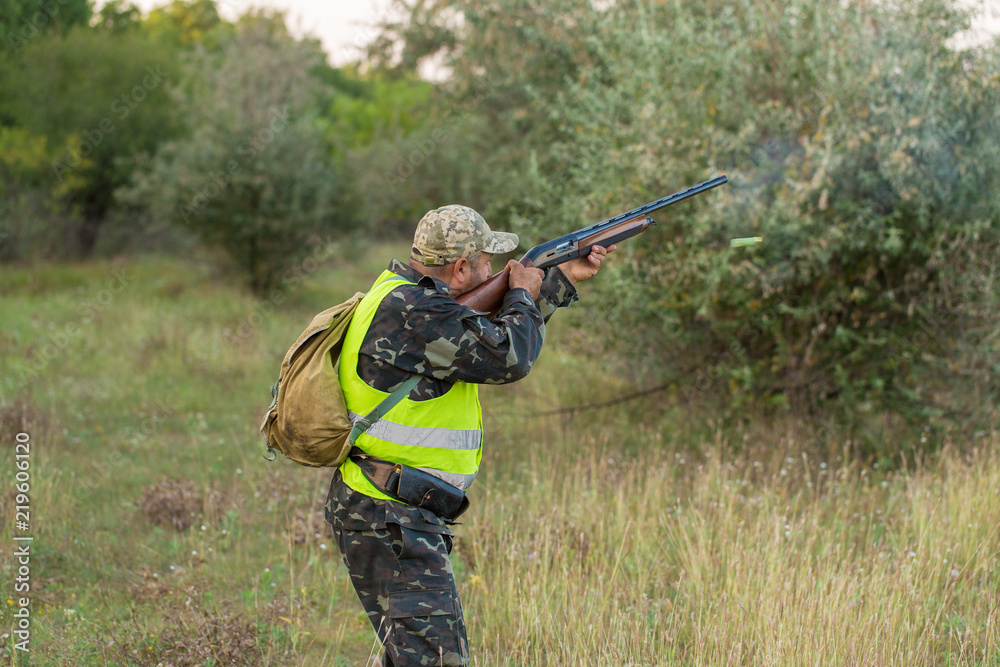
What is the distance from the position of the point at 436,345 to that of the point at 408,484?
0.47 metres

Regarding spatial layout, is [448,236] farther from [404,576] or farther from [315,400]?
[404,576]

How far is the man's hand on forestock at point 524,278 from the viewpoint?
316 centimetres

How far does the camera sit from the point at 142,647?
3834mm

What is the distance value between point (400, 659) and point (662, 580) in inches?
80.2

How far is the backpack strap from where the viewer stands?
2807mm

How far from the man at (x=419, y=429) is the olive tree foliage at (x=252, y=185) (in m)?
12.5

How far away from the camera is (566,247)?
343cm

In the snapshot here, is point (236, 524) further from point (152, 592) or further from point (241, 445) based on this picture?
point (241, 445)

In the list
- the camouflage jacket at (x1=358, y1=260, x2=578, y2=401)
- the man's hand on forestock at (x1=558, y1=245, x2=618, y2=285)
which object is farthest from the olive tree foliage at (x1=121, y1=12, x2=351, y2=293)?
the camouflage jacket at (x1=358, y1=260, x2=578, y2=401)

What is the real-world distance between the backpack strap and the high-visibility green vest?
15 millimetres

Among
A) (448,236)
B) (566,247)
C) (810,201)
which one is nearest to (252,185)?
Result: (810,201)

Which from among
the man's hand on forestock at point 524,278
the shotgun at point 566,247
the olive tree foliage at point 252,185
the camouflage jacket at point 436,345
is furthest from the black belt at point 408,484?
the olive tree foliage at point 252,185

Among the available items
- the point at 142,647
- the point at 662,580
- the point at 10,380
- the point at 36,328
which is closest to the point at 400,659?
the point at 142,647

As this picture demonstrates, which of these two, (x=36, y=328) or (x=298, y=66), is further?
(x=298, y=66)
